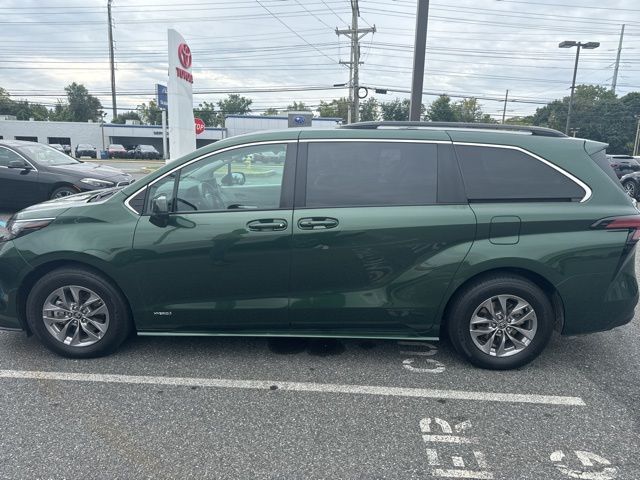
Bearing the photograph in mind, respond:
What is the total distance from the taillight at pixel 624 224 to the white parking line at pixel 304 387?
4.03ft

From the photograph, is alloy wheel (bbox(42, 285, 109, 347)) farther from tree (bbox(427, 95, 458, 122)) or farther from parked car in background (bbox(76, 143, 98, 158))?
parked car in background (bbox(76, 143, 98, 158))

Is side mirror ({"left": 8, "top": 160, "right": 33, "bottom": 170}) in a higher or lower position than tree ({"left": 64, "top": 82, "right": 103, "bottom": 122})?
lower

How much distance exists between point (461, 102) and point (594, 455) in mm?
78007

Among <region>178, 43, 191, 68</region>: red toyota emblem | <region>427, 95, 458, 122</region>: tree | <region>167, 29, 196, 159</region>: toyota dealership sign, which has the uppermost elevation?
<region>427, 95, 458, 122</region>: tree

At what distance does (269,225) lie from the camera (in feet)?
11.1

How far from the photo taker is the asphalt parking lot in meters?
2.50

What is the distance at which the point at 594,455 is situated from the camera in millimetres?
2602

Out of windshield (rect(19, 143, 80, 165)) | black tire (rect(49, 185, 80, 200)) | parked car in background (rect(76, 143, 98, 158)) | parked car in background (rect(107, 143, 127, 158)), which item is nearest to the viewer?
black tire (rect(49, 185, 80, 200))

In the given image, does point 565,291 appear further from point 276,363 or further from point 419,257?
point 276,363

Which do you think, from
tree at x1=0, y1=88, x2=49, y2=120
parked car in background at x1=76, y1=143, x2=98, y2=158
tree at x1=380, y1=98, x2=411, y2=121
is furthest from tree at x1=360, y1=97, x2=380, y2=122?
tree at x1=0, y1=88, x2=49, y2=120

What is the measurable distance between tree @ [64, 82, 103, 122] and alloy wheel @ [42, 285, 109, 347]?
89299 millimetres

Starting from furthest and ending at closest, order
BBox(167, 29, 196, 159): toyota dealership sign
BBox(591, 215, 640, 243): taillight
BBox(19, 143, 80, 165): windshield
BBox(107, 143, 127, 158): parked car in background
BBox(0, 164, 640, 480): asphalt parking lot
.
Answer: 1. BBox(107, 143, 127, 158): parked car in background
2. BBox(167, 29, 196, 159): toyota dealership sign
3. BBox(19, 143, 80, 165): windshield
4. BBox(591, 215, 640, 243): taillight
5. BBox(0, 164, 640, 480): asphalt parking lot

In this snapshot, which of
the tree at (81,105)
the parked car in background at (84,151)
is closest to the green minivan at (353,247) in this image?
the parked car in background at (84,151)

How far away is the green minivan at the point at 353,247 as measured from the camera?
3.38 metres
